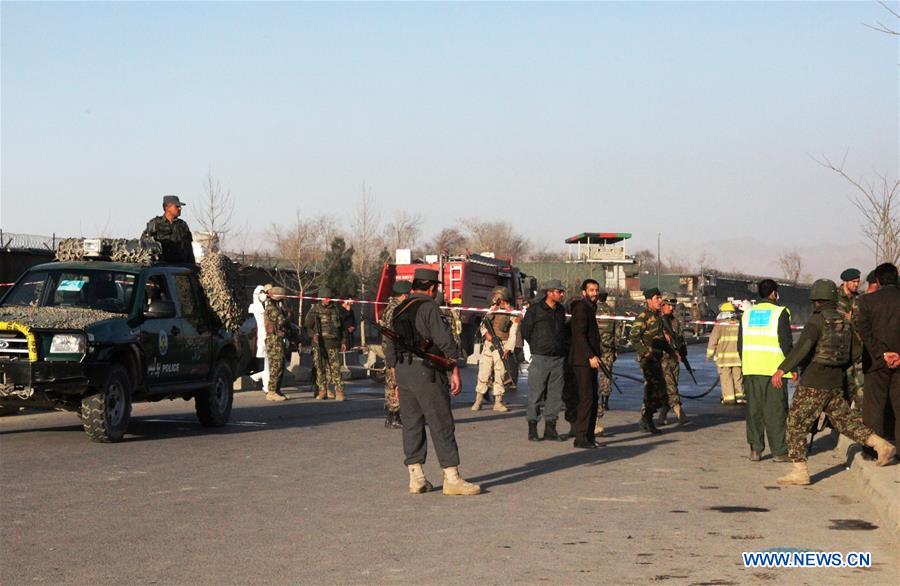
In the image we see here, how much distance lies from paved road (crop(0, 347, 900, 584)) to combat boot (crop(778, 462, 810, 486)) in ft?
0.54

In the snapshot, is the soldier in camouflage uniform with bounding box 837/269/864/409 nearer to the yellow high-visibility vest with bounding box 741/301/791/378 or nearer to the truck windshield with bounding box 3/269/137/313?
the yellow high-visibility vest with bounding box 741/301/791/378

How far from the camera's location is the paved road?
26.4 feet

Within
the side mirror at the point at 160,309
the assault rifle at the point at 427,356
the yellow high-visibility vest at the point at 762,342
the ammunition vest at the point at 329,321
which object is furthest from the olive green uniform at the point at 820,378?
the ammunition vest at the point at 329,321

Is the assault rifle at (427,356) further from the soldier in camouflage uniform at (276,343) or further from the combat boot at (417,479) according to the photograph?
the soldier in camouflage uniform at (276,343)

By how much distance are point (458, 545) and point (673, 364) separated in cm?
1127

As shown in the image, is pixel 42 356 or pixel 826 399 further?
pixel 42 356

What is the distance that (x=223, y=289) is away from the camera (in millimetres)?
17891

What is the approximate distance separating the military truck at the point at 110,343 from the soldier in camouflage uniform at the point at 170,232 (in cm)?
42

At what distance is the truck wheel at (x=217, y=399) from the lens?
57.2 ft

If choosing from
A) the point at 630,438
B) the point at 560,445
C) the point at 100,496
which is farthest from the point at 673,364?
the point at 100,496

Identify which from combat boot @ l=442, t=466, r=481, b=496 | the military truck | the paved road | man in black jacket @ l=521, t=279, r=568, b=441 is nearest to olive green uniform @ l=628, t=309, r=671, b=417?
the paved road

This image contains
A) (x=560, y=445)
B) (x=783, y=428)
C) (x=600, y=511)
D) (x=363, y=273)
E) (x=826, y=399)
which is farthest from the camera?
(x=363, y=273)

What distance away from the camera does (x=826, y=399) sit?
40.3ft

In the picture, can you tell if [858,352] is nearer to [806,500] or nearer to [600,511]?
[806,500]
